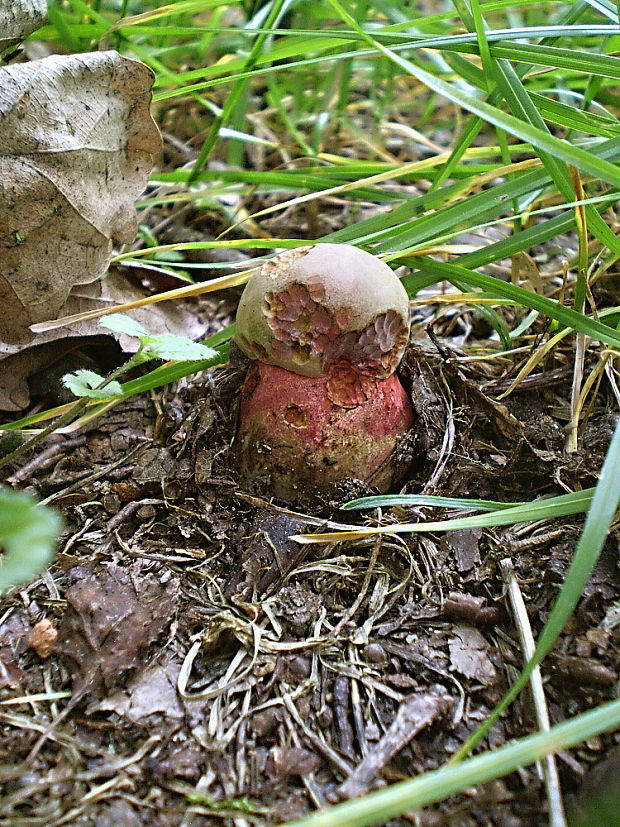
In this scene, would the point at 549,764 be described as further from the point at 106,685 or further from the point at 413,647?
the point at 106,685

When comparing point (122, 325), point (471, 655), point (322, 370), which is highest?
point (122, 325)

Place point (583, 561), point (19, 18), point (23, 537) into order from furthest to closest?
1. point (19, 18)
2. point (583, 561)
3. point (23, 537)

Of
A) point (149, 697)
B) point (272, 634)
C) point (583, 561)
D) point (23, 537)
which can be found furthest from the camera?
point (272, 634)

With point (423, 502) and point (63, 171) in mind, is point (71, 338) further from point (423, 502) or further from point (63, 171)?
point (423, 502)

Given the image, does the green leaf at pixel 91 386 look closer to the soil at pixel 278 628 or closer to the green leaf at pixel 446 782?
the soil at pixel 278 628

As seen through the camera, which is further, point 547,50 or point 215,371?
point 215,371

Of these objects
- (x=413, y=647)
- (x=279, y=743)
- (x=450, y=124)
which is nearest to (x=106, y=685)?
(x=279, y=743)

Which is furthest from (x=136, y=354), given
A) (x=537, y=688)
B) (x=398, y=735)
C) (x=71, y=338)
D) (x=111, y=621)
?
(x=537, y=688)
